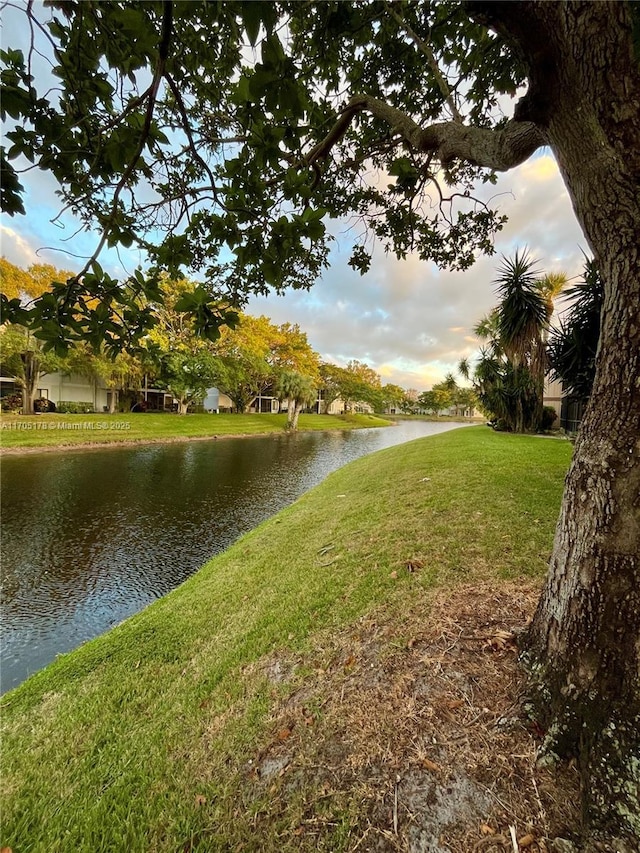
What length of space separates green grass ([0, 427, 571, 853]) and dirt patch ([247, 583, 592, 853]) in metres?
0.07

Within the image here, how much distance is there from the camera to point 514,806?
3.85 feet

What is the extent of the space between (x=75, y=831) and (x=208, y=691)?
2.55ft

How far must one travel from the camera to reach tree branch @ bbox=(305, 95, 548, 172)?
1689 mm

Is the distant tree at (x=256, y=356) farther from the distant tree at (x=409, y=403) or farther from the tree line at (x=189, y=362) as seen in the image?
the distant tree at (x=409, y=403)

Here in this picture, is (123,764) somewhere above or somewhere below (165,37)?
below

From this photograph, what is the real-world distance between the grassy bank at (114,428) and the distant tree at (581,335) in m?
17.0

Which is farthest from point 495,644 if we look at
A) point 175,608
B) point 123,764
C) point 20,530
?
point 20,530

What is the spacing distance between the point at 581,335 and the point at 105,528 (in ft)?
37.0

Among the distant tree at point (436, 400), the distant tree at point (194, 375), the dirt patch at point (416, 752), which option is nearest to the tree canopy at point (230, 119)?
the dirt patch at point (416, 752)

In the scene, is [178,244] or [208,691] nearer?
[178,244]

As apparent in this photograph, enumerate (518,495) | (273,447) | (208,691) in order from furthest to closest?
1. (273,447)
2. (518,495)
3. (208,691)

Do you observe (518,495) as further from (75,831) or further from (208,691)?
(75,831)

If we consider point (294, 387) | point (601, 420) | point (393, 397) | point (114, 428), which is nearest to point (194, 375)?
point (114, 428)

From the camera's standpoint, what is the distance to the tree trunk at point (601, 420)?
118 cm
